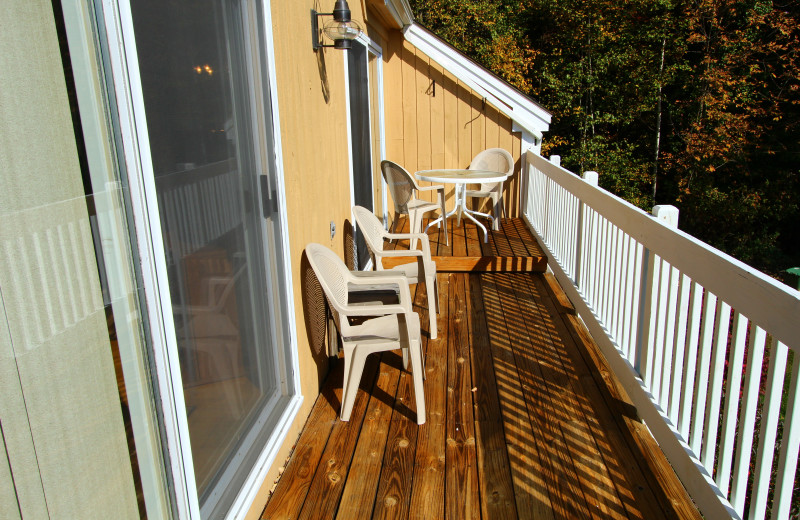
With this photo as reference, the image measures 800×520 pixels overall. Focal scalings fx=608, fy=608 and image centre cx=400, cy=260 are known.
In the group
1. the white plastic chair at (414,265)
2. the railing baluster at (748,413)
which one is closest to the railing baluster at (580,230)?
the white plastic chair at (414,265)

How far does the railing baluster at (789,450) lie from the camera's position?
5.05 feet

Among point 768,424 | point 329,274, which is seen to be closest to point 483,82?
point 329,274

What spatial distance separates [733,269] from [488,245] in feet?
12.6

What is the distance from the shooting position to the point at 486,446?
8.39 ft

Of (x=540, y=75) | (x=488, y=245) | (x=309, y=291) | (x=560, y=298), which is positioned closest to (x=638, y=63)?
(x=540, y=75)

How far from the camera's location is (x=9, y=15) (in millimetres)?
950

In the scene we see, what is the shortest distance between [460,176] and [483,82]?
4.73 ft

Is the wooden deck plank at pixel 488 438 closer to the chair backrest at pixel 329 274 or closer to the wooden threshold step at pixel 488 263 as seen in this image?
the chair backrest at pixel 329 274

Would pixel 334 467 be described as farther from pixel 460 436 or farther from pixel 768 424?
pixel 768 424

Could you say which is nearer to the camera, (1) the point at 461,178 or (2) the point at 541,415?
(2) the point at 541,415

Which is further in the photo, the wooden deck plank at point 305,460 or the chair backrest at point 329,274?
the chair backrest at point 329,274

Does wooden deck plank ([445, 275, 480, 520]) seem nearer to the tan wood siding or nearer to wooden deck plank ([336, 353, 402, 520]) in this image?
wooden deck plank ([336, 353, 402, 520])

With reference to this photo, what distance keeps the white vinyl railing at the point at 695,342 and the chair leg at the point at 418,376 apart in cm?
97

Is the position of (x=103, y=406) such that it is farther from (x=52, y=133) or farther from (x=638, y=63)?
(x=638, y=63)
